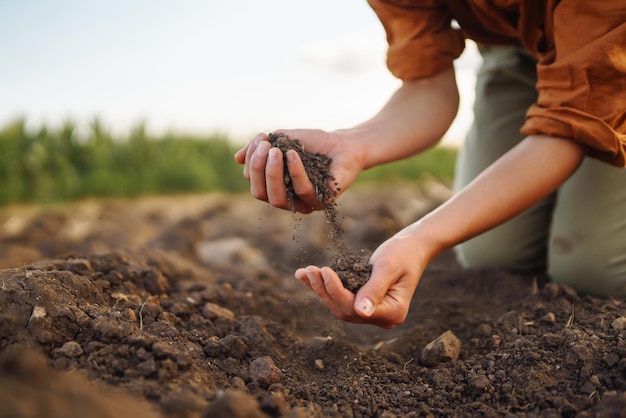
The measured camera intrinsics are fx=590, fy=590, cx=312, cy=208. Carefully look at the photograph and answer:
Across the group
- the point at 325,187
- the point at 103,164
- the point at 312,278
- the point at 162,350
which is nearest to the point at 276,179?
the point at 325,187

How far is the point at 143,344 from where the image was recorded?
1420mm

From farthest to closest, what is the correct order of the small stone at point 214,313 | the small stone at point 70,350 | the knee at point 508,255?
the knee at point 508,255 → the small stone at point 214,313 → the small stone at point 70,350

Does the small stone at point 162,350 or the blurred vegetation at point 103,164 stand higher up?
the small stone at point 162,350

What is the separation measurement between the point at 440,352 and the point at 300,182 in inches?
25.0

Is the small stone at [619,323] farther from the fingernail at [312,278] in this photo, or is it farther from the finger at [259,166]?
the finger at [259,166]

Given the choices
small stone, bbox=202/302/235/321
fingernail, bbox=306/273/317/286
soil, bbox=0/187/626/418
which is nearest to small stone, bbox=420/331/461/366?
soil, bbox=0/187/626/418

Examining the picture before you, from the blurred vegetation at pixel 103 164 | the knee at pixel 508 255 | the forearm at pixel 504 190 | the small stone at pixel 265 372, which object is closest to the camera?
the small stone at pixel 265 372

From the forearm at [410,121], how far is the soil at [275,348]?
0.62m

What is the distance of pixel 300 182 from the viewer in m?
1.67

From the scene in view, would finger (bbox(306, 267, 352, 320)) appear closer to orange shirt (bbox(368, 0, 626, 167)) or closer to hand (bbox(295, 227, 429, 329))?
hand (bbox(295, 227, 429, 329))

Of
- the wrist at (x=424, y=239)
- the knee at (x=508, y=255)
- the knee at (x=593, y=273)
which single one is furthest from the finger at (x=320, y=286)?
the knee at (x=508, y=255)

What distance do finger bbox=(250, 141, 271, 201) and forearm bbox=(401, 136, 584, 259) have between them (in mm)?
443

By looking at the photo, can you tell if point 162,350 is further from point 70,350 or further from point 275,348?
point 275,348

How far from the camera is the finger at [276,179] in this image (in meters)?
1.62
